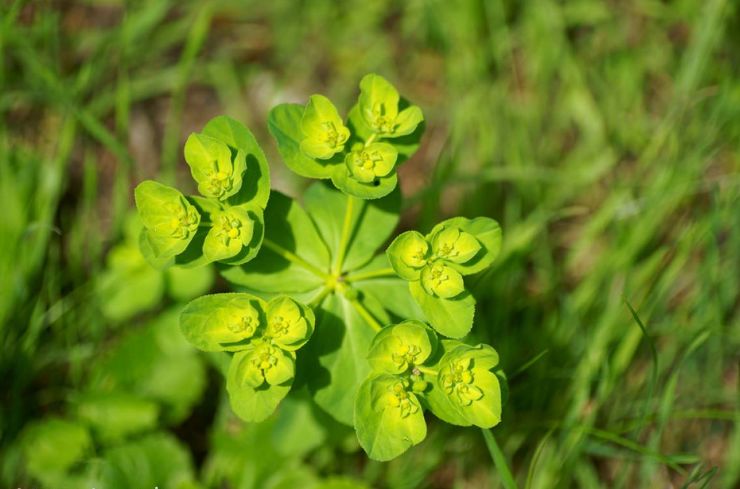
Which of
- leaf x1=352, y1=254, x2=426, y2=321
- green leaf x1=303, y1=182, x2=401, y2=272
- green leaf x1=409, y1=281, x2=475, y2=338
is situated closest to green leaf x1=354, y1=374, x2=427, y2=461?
green leaf x1=409, y1=281, x2=475, y2=338

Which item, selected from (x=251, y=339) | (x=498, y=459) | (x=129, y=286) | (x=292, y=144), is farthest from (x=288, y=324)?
(x=129, y=286)

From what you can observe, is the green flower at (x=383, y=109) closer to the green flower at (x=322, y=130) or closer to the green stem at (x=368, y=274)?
the green flower at (x=322, y=130)

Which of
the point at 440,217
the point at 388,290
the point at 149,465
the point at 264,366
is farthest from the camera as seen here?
the point at 440,217

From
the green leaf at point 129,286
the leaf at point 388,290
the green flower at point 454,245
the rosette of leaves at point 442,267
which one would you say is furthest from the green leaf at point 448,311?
the green leaf at point 129,286

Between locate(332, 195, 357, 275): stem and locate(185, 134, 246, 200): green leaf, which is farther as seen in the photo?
locate(332, 195, 357, 275): stem

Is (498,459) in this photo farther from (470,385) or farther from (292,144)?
(292,144)

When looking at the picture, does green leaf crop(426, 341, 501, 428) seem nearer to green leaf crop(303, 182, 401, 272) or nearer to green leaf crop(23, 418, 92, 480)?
green leaf crop(303, 182, 401, 272)
